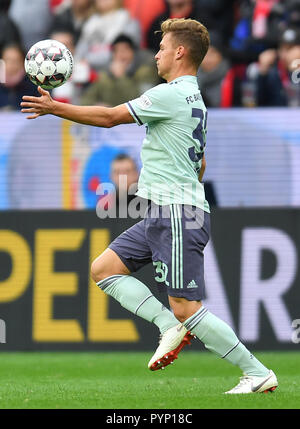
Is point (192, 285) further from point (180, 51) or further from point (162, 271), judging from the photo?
point (180, 51)

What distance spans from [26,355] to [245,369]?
4291 mm

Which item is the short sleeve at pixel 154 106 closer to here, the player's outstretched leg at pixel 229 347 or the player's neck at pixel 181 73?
the player's neck at pixel 181 73

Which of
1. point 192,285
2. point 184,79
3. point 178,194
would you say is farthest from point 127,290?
point 184,79

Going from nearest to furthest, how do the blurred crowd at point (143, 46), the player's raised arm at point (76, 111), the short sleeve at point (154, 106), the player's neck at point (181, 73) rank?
1. the player's raised arm at point (76, 111)
2. the short sleeve at point (154, 106)
3. the player's neck at point (181, 73)
4. the blurred crowd at point (143, 46)

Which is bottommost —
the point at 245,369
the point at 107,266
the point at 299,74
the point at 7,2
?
the point at 245,369

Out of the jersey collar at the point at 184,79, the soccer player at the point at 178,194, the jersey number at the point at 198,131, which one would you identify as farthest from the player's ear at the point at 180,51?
the jersey number at the point at 198,131

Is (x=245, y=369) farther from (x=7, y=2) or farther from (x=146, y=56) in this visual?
(x=7, y=2)

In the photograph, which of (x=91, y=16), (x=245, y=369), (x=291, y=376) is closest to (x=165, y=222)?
(x=245, y=369)

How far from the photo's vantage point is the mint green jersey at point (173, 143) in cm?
644

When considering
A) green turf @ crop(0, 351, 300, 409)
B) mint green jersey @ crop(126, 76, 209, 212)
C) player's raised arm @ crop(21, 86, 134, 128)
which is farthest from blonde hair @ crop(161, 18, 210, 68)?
green turf @ crop(0, 351, 300, 409)

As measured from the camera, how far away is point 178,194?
650cm

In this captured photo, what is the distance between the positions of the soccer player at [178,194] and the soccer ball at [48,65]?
32cm

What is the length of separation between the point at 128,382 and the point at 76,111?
2.50 meters

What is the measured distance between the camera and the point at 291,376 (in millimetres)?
8297
